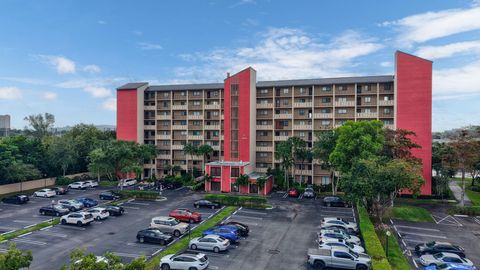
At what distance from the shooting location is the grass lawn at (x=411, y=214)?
141 ft

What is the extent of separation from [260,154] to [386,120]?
1060 inches

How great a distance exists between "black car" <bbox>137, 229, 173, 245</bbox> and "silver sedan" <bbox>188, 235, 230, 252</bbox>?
123 inches

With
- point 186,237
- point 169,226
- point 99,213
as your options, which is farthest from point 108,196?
point 186,237

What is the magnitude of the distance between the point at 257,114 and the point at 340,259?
4811 centimetres

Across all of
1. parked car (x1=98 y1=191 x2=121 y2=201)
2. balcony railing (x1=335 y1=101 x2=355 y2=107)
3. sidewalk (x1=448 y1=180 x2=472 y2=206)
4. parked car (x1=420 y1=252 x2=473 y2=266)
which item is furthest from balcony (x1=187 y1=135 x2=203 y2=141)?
parked car (x1=420 y1=252 x2=473 y2=266)

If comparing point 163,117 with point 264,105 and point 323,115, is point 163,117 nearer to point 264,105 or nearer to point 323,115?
point 264,105

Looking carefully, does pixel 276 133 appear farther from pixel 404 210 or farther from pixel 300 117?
pixel 404 210

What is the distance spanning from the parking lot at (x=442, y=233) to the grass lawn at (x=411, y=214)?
1206 mm

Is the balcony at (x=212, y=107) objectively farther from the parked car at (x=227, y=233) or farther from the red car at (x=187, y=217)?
the parked car at (x=227, y=233)

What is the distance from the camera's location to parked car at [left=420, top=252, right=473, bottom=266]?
87.1ft

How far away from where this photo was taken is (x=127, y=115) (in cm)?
7550

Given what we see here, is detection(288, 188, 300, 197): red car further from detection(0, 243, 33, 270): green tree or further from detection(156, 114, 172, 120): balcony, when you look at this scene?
detection(0, 243, 33, 270): green tree

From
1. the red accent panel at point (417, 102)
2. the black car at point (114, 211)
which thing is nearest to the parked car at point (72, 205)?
the black car at point (114, 211)

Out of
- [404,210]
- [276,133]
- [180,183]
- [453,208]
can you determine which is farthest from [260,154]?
[453,208]
